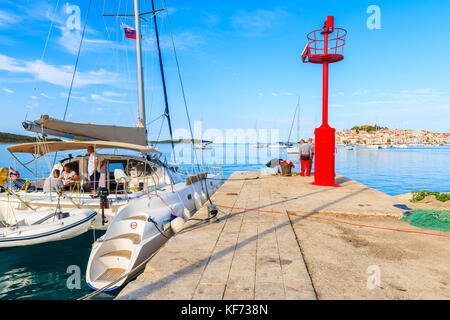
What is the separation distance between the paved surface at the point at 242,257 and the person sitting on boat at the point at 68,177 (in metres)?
4.28

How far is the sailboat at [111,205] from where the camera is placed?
4918 mm

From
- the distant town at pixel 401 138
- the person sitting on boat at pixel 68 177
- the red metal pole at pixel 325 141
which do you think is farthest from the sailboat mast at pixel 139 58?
the distant town at pixel 401 138

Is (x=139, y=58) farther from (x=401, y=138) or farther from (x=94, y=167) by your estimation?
(x=401, y=138)

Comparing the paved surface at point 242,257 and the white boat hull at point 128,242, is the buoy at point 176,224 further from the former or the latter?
the paved surface at point 242,257

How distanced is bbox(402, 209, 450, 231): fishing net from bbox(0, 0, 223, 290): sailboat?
5056 millimetres

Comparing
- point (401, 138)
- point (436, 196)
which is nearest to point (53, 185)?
point (436, 196)

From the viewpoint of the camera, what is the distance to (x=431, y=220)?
17.4 ft

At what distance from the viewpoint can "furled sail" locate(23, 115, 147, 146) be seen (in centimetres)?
753

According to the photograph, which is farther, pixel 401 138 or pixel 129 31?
pixel 401 138

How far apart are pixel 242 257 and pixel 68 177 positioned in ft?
21.8

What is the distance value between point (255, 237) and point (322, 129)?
6.67m

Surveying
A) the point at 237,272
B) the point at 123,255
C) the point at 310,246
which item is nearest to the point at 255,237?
the point at 310,246

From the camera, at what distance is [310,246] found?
14.0 ft
